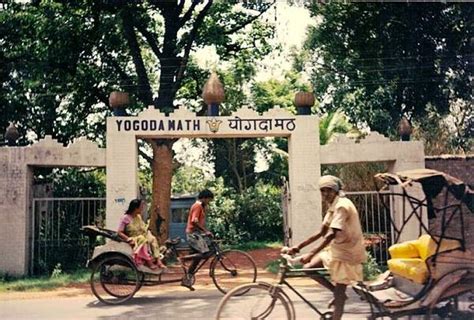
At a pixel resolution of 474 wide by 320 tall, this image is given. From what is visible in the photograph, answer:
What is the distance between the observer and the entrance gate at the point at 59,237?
40.6ft

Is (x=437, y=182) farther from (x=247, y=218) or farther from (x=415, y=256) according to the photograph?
(x=247, y=218)

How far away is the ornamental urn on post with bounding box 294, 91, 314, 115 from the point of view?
12.1 metres

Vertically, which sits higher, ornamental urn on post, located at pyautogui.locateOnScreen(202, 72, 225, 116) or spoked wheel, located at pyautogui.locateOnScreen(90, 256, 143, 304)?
ornamental urn on post, located at pyautogui.locateOnScreen(202, 72, 225, 116)

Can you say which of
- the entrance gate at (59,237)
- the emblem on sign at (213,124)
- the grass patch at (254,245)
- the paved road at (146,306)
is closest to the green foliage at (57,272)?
the entrance gate at (59,237)

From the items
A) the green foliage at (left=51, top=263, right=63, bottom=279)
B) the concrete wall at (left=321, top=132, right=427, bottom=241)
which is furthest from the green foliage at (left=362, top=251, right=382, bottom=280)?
the green foliage at (left=51, top=263, right=63, bottom=279)

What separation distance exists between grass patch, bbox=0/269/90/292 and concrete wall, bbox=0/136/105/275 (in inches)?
21.9

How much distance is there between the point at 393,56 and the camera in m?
15.6

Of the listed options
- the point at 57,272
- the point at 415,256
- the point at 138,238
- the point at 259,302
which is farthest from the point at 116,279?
the point at 415,256

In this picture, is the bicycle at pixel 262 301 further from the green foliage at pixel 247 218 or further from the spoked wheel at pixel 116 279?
the green foliage at pixel 247 218

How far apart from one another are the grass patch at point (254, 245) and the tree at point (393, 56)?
5888 millimetres

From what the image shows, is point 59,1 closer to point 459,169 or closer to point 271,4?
point 271,4

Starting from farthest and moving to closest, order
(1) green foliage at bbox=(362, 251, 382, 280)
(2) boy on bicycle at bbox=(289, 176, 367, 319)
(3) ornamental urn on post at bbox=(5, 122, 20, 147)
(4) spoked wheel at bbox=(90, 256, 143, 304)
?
(3) ornamental urn on post at bbox=(5, 122, 20, 147), (1) green foliage at bbox=(362, 251, 382, 280), (4) spoked wheel at bbox=(90, 256, 143, 304), (2) boy on bicycle at bbox=(289, 176, 367, 319)

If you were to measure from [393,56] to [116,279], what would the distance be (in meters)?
11.0

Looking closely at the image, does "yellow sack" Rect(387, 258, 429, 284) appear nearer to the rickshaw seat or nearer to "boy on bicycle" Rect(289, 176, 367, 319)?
the rickshaw seat
